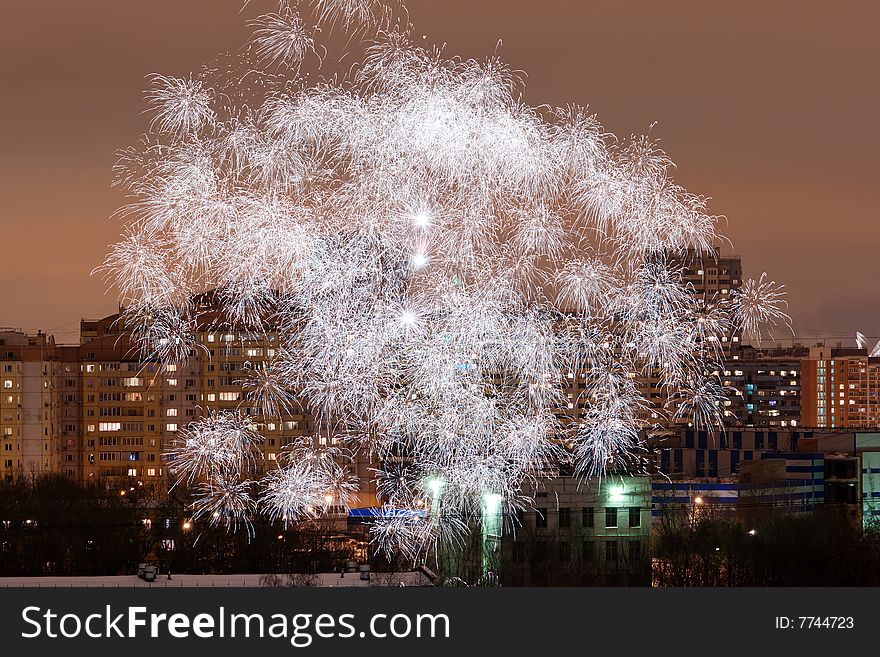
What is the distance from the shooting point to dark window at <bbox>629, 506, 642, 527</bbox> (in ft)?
195

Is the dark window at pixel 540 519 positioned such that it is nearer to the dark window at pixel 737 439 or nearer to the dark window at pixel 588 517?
the dark window at pixel 588 517

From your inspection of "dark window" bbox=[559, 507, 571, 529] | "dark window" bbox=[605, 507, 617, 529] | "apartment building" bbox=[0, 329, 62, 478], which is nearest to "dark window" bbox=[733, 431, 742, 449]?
"dark window" bbox=[605, 507, 617, 529]

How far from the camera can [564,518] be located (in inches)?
2277

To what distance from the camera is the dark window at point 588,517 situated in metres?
57.8

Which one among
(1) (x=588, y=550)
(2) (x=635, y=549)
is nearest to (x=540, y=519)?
(1) (x=588, y=550)

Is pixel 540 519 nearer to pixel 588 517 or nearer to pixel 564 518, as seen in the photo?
pixel 564 518

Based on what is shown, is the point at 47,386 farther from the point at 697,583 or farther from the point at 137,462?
the point at 697,583

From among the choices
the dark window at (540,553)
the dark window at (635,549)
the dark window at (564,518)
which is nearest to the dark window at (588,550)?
the dark window at (564,518)

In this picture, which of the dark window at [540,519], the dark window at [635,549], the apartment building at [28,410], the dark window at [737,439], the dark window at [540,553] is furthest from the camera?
the apartment building at [28,410]

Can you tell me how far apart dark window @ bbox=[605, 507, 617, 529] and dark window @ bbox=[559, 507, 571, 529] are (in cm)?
177

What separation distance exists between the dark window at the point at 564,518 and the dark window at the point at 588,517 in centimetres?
62

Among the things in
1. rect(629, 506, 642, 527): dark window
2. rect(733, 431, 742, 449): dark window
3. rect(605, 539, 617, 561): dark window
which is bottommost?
rect(605, 539, 617, 561): dark window

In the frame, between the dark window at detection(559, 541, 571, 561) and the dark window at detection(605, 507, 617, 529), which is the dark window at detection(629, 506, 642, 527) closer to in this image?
the dark window at detection(605, 507, 617, 529)
